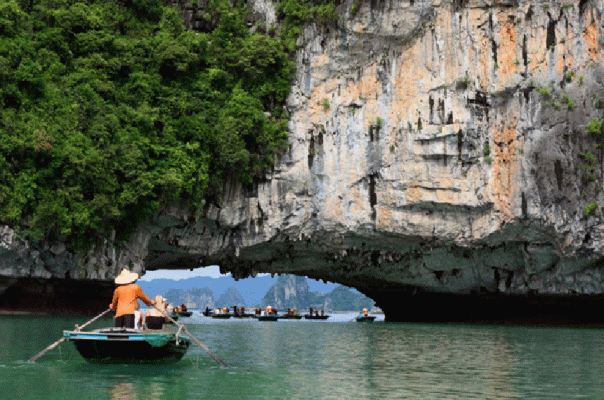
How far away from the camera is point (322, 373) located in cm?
1155

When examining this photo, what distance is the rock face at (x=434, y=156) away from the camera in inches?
1002

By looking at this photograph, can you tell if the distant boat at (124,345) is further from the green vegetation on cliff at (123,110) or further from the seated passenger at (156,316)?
the green vegetation on cliff at (123,110)

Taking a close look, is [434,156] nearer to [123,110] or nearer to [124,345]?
[123,110]

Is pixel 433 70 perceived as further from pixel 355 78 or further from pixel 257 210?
pixel 257 210

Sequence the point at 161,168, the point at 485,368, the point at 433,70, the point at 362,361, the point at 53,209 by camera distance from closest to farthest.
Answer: the point at 485,368, the point at 362,361, the point at 53,209, the point at 161,168, the point at 433,70

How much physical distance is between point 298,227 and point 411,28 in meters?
8.57

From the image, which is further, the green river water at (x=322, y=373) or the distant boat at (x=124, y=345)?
the distant boat at (x=124, y=345)

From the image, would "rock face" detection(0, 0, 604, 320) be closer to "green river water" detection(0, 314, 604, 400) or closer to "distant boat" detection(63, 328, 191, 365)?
"green river water" detection(0, 314, 604, 400)

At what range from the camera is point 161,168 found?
80.2 feet

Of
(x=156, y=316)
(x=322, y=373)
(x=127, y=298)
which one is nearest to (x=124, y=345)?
(x=127, y=298)

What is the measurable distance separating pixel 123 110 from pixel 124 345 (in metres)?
14.9

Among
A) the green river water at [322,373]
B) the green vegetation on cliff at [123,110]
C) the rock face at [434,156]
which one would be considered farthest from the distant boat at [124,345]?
the rock face at [434,156]

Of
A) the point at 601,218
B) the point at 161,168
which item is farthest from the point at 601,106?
the point at 161,168

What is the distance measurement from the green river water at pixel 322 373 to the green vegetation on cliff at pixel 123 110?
655cm
